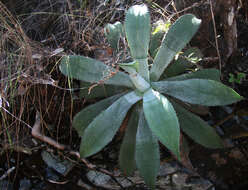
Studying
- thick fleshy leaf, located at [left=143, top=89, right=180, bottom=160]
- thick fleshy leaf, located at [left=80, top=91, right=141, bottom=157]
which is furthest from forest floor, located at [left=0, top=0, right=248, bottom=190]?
thick fleshy leaf, located at [left=143, top=89, right=180, bottom=160]

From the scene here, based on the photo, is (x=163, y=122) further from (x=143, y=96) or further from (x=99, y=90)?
(x=99, y=90)

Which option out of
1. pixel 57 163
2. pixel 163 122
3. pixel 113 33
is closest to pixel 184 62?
pixel 113 33

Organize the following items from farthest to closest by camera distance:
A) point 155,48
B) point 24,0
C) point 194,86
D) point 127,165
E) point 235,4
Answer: point 24,0, point 235,4, point 155,48, point 127,165, point 194,86

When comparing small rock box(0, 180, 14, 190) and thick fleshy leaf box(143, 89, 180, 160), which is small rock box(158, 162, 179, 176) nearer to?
thick fleshy leaf box(143, 89, 180, 160)

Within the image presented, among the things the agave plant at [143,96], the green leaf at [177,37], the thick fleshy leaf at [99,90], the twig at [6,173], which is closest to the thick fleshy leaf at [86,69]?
the agave plant at [143,96]

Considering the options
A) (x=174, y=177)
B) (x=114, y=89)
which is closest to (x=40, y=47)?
(x=114, y=89)

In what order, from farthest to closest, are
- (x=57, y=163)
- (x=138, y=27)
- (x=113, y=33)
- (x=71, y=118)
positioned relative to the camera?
(x=57, y=163)
(x=71, y=118)
(x=113, y=33)
(x=138, y=27)

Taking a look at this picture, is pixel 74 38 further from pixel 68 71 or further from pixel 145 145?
pixel 145 145

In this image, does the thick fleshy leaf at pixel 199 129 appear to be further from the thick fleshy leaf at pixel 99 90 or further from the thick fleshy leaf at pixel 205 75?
the thick fleshy leaf at pixel 99 90
